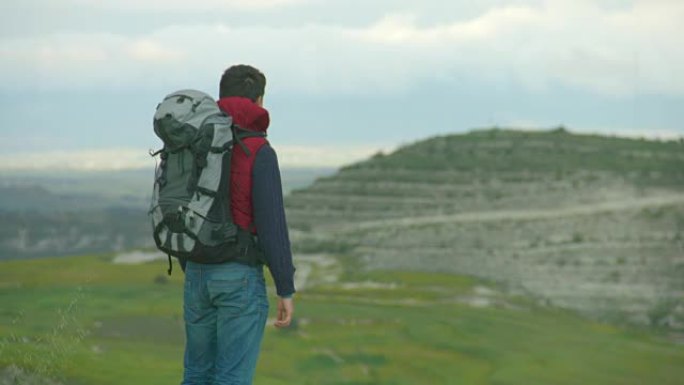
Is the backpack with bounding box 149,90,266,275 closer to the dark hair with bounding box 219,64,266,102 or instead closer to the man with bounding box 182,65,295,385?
the man with bounding box 182,65,295,385

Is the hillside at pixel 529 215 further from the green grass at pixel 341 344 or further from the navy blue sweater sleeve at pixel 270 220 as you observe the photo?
the navy blue sweater sleeve at pixel 270 220


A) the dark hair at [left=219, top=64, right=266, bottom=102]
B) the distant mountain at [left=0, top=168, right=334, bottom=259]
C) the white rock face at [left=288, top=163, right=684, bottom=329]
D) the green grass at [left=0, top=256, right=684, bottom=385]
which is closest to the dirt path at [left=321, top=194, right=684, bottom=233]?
the white rock face at [left=288, top=163, right=684, bottom=329]

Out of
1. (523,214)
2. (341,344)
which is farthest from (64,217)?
(341,344)

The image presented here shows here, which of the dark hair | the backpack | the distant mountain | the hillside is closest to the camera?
the backpack

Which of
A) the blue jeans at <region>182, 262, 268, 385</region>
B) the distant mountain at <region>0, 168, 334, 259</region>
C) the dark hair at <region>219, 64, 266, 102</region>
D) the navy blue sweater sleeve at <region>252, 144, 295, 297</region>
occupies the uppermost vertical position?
the dark hair at <region>219, 64, 266, 102</region>

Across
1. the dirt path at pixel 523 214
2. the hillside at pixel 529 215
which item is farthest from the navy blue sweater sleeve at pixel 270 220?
the dirt path at pixel 523 214

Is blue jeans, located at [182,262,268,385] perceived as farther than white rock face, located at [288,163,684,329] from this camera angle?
No

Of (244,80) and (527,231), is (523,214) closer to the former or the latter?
(527,231)

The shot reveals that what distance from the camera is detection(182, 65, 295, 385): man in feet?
29.9

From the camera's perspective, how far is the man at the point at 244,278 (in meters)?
9.12

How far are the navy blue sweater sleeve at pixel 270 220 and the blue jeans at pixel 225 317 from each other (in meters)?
0.16

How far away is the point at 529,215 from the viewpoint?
7150cm

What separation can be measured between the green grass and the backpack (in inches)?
227

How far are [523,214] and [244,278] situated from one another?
6342cm
